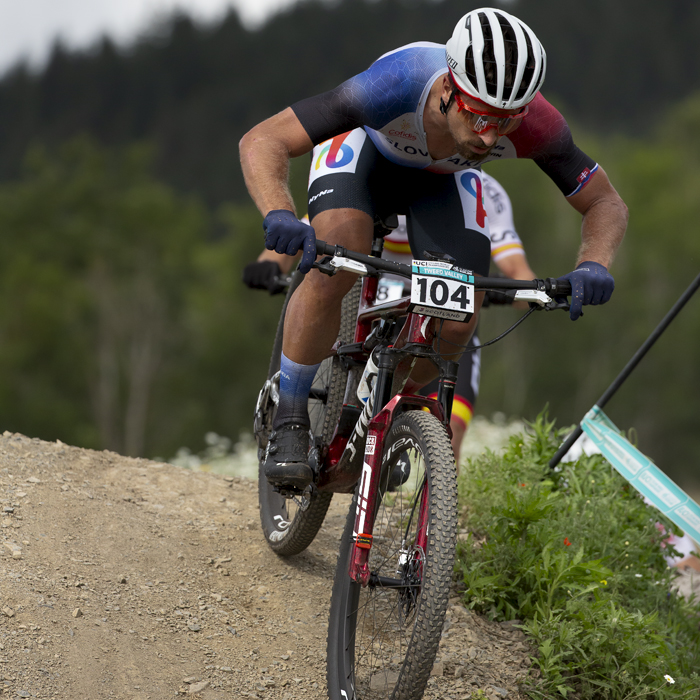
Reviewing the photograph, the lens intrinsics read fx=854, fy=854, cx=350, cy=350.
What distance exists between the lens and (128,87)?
68750mm

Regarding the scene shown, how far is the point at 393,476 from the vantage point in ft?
10.5

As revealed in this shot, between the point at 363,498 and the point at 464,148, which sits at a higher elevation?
the point at 464,148

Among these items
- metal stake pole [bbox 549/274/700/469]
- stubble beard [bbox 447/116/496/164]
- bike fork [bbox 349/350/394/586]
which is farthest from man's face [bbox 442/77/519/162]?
metal stake pole [bbox 549/274/700/469]

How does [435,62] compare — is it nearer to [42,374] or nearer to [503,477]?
[503,477]

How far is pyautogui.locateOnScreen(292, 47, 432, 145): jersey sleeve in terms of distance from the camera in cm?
317

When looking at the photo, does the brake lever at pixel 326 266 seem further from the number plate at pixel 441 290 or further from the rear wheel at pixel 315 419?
the rear wheel at pixel 315 419

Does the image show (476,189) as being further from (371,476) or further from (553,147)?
(371,476)

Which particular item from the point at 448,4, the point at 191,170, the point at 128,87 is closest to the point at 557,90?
the point at 448,4

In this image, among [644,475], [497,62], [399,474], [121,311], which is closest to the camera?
[497,62]

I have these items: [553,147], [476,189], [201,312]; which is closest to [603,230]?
[553,147]

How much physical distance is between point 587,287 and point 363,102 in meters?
1.07

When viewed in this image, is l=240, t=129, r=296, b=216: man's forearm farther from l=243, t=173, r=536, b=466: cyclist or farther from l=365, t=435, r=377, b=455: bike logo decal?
l=243, t=173, r=536, b=466: cyclist

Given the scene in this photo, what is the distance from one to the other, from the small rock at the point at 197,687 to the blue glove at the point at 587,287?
1873mm

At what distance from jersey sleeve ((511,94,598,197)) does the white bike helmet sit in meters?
0.36
